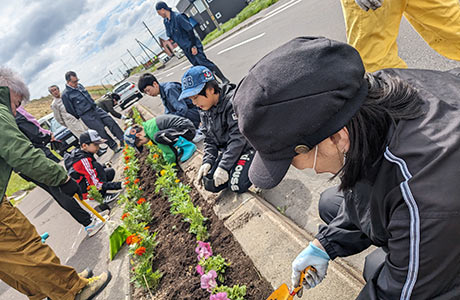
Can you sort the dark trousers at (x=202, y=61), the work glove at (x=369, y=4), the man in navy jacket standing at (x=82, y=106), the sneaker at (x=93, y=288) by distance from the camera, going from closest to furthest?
the work glove at (x=369, y=4) → the sneaker at (x=93, y=288) → the dark trousers at (x=202, y=61) → the man in navy jacket standing at (x=82, y=106)

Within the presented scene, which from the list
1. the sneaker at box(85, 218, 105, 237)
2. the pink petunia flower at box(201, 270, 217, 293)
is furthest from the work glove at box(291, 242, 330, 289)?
the sneaker at box(85, 218, 105, 237)

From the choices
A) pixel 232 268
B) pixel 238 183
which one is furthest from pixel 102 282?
pixel 238 183

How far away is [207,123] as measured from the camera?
2.98 meters

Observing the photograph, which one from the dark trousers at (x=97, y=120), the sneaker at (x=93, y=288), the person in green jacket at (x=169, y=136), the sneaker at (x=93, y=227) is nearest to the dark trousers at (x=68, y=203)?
the sneaker at (x=93, y=227)

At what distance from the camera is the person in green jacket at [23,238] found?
199 centimetres

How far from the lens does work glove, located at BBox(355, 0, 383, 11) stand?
1468 millimetres

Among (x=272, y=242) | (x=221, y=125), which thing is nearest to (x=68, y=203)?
(x=221, y=125)

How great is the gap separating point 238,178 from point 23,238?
1930 millimetres

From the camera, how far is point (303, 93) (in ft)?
2.43

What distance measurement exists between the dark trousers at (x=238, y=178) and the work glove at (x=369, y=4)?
1.64m

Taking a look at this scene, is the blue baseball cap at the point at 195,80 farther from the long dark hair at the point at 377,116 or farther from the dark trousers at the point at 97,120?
the dark trousers at the point at 97,120

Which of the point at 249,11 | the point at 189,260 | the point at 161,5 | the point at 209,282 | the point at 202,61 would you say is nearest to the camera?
the point at 209,282

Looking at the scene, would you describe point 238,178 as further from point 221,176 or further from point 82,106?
point 82,106

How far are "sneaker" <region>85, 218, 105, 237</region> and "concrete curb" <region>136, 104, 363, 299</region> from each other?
224cm
